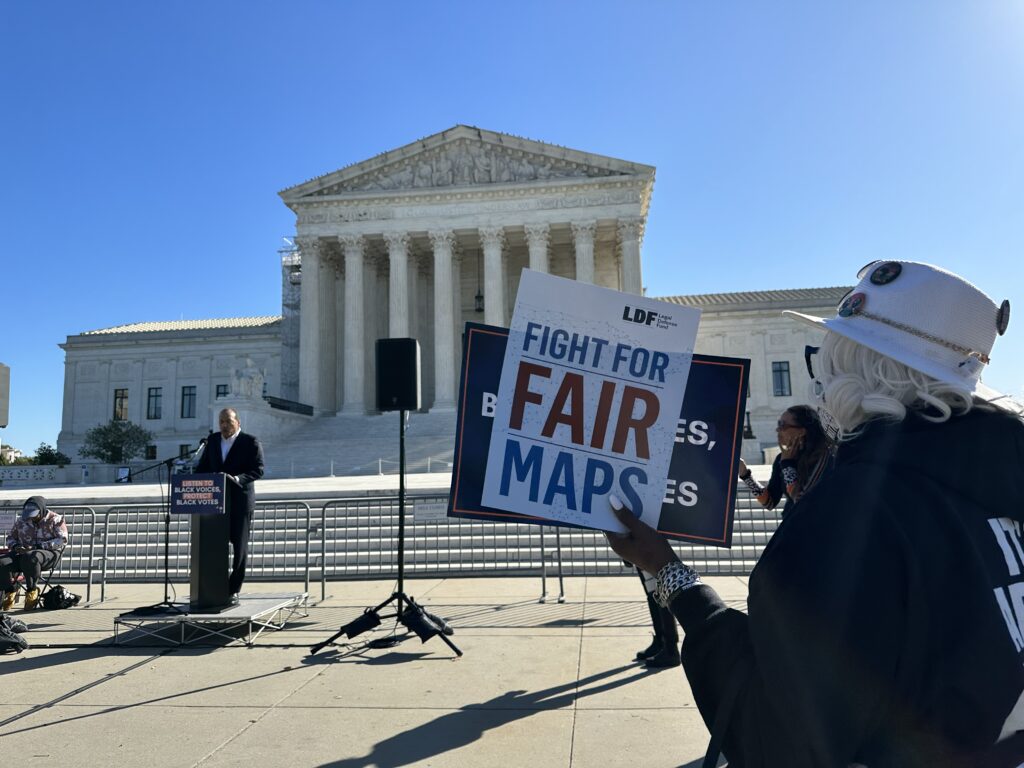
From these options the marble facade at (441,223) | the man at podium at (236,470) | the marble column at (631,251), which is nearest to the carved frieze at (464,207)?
the marble facade at (441,223)

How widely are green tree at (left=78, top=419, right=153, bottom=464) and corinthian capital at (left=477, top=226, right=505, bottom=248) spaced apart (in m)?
28.6

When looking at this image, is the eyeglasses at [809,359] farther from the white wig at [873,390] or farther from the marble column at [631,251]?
the marble column at [631,251]

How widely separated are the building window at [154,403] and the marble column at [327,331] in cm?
2075

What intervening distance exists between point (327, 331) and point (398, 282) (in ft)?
20.1

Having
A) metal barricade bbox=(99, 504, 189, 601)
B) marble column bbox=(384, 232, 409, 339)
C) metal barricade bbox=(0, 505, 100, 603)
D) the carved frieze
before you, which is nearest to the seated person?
metal barricade bbox=(99, 504, 189, 601)

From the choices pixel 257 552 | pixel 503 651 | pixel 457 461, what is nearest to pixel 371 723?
pixel 503 651

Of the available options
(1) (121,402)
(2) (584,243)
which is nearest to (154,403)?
(1) (121,402)

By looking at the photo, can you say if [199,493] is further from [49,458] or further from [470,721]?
[49,458]

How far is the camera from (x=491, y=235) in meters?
43.3

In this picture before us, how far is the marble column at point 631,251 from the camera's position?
41750mm

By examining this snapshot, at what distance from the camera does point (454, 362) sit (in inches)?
1745

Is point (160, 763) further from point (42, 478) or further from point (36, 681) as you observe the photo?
point (42, 478)

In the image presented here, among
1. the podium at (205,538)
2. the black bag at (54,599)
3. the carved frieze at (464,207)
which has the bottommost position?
the black bag at (54,599)

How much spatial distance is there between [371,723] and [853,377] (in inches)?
150
